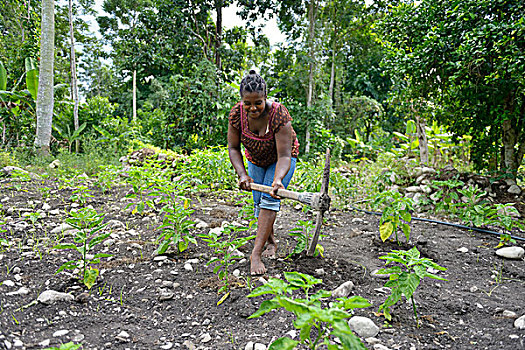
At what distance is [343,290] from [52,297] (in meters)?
1.81

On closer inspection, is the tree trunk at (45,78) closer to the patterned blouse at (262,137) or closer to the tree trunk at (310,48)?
the patterned blouse at (262,137)

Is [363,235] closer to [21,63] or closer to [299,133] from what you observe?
[299,133]

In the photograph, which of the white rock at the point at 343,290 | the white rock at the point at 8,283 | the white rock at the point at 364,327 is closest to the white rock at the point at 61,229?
the white rock at the point at 8,283

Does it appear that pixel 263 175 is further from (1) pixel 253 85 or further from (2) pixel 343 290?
(2) pixel 343 290

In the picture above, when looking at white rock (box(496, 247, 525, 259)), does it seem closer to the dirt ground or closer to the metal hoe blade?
the dirt ground

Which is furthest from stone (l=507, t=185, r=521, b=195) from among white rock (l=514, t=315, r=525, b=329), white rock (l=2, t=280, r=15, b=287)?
white rock (l=2, t=280, r=15, b=287)

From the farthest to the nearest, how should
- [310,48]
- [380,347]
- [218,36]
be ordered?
[310,48] < [218,36] < [380,347]

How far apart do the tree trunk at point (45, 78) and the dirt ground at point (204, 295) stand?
3976mm

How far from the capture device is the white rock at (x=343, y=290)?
2.28m

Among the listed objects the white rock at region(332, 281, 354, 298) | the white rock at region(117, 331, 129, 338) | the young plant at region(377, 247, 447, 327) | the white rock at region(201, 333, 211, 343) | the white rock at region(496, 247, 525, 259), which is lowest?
the white rock at region(201, 333, 211, 343)

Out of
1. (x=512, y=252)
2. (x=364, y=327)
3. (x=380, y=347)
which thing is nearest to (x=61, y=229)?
(x=364, y=327)

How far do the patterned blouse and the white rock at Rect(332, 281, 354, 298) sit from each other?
3.61 ft

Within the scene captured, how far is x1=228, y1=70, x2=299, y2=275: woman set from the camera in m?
2.51

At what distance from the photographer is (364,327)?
6.25ft
